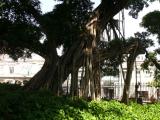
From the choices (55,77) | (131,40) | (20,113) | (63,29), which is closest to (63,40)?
(63,29)

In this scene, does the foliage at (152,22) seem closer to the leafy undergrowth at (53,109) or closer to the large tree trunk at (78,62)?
the large tree trunk at (78,62)

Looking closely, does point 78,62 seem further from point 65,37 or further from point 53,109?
point 53,109

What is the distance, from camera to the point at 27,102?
6.88 meters

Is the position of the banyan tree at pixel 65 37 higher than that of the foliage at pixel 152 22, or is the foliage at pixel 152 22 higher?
the foliage at pixel 152 22

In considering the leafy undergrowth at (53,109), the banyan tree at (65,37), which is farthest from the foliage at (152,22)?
the leafy undergrowth at (53,109)

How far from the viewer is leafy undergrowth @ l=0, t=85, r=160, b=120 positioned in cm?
626

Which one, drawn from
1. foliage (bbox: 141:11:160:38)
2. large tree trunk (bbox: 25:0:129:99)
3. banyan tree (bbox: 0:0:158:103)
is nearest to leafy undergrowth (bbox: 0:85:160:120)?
large tree trunk (bbox: 25:0:129:99)

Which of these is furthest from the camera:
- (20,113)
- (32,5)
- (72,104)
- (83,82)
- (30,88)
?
(32,5)

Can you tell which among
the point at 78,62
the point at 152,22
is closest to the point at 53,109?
the point at 78,62

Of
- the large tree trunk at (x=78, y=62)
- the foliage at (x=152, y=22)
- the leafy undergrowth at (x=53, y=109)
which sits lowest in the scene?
the leafy undergrowth at (x=53, y=109)

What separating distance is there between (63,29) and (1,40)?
1619 mm

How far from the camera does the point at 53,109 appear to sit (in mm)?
6844

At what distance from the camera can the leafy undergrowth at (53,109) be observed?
626 cm

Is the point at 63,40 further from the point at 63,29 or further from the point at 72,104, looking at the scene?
the point at 72,104
